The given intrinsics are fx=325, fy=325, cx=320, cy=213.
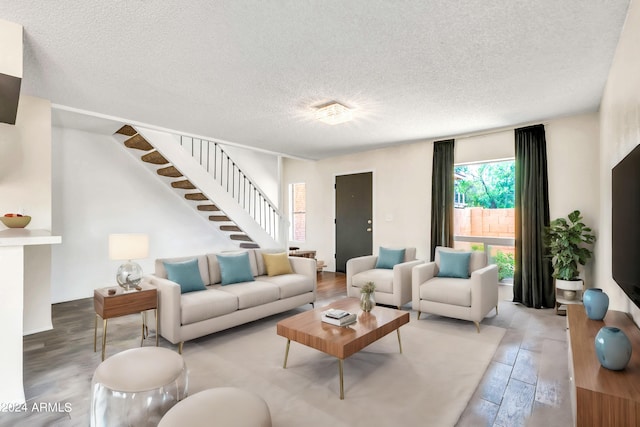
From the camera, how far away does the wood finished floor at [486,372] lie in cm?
205

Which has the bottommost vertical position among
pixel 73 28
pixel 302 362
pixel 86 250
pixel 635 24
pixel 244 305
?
pixel 302 362

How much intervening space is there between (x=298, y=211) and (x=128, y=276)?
205 inches

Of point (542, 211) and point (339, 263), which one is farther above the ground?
point (542, 211)

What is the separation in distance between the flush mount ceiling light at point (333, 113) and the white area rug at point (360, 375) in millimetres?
2590

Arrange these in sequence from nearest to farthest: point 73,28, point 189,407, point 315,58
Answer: point 189,407 → point 73,28 → point 315,58

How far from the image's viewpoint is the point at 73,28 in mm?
2281

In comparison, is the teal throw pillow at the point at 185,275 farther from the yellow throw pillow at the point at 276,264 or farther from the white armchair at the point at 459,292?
the white armchair at the point at 459,292

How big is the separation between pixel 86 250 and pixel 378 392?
4.89 m

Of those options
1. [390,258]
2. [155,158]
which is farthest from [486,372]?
[155,158]

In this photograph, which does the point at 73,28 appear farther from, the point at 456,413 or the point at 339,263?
the point at 339,263

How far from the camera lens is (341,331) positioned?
259 centimetres

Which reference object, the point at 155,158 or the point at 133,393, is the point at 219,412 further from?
the point at 155,158

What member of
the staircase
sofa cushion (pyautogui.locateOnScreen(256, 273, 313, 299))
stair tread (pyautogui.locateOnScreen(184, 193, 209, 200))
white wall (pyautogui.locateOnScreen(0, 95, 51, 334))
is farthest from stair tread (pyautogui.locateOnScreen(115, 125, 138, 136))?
sofa cushion (pyautogui.locateOnScreen(256, 273, 313, 299))

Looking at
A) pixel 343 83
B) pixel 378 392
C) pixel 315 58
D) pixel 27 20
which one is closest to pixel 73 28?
pixel 27 20
